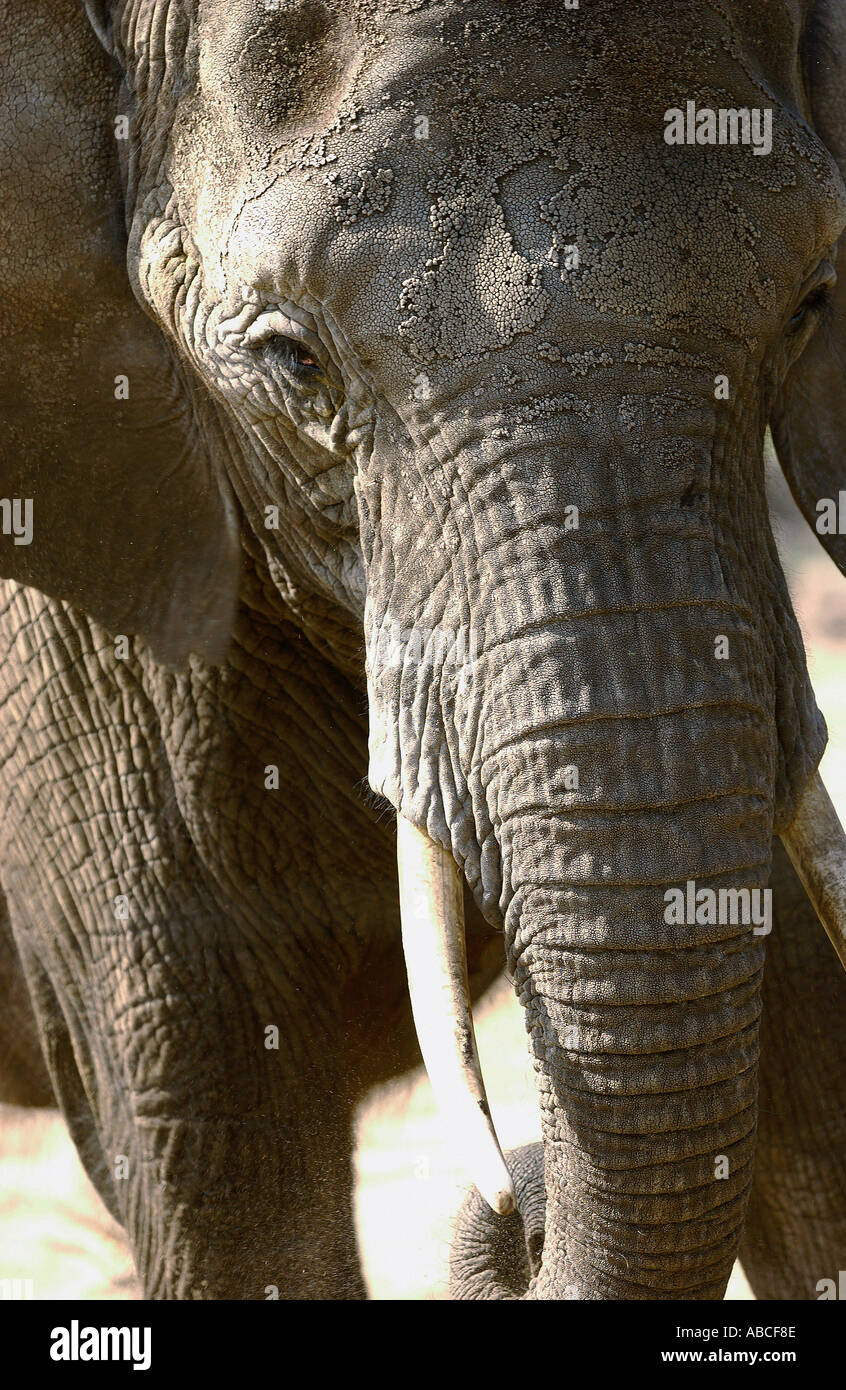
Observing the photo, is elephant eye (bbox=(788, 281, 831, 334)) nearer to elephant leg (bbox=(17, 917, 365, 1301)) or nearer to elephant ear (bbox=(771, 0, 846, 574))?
elephant ear (bbox=(771, 0, 846, 574))

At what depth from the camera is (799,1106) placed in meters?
3.30

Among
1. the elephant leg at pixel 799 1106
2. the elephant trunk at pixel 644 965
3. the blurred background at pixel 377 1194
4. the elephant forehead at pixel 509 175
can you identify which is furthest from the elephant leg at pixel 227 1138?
the elephant forehead at pixel 509 175

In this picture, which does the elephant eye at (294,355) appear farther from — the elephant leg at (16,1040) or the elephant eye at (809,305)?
the elephant leg at (16,1040)

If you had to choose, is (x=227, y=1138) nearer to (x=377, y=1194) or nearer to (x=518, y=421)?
(x=518, y=421)

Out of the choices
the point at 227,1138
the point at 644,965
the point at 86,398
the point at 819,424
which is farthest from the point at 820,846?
the point at 227,1138

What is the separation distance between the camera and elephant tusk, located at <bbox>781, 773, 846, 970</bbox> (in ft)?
7.33

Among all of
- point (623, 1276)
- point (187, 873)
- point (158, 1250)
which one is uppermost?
point (187, 873)

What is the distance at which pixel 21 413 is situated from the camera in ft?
9.25

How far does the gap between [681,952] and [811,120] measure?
4.30 feet

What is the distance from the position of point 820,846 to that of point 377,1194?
326 centimetres

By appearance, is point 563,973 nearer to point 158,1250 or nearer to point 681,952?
point 681,952

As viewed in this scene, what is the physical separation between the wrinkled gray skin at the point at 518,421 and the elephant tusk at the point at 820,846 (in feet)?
0.14

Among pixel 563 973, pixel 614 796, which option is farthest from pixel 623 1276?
pixel 614 796

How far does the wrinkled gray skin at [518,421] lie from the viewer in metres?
2.02
